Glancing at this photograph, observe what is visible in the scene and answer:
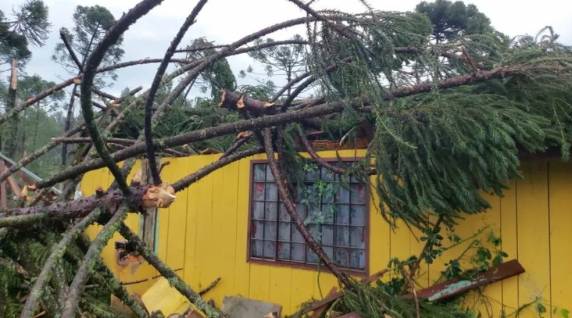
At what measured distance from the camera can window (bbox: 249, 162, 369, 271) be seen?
4.45m

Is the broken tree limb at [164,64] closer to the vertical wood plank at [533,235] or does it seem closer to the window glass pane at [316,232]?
the window glass pane at [316,232]

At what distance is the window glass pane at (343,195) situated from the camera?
14.8ft

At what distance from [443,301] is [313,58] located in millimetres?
2263

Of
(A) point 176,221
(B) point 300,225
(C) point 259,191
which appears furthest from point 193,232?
(B) point 300,225

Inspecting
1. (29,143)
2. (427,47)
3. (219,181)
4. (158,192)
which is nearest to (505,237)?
(427,47)

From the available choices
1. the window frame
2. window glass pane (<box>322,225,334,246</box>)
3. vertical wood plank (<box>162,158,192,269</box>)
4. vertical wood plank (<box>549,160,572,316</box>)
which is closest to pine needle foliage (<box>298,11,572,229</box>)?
vertical wood plank (<box>549,160,572,316</box>)

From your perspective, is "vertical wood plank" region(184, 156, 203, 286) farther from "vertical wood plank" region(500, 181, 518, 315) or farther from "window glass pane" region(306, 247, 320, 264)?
"vertical wood plank" region(500, 181, 518, 315)

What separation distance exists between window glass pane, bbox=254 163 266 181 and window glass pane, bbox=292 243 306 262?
0.84m

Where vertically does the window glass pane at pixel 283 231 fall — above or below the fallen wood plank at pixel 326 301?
A: above

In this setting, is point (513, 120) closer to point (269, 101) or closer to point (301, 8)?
point (301, 8)

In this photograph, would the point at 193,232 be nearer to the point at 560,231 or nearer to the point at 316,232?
the point at 316,232

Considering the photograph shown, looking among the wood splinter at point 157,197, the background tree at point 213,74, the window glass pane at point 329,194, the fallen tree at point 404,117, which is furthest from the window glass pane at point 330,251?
the wood splinter at point 157,197

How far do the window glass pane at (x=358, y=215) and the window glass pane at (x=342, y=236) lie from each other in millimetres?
108

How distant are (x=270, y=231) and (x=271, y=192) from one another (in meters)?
0.43
